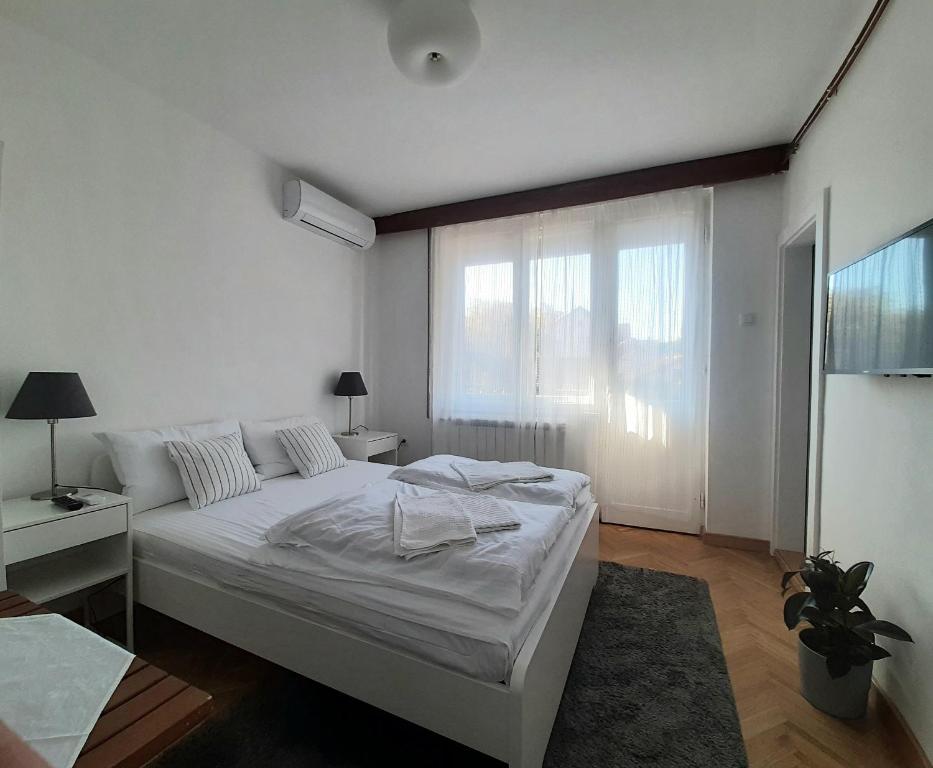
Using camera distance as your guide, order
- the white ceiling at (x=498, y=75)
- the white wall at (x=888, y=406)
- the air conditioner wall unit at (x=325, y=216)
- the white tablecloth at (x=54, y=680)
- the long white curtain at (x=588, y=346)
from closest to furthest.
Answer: the white tablecloth at (x=54, y=680) < the white wall at (x=888, y=406) < the white ceiling at (x=498, y=75) < the air conditioner wall unit at (x=325, y=216) < the long white curtain at (x=588, y=346)

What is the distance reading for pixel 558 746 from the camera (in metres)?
1.43

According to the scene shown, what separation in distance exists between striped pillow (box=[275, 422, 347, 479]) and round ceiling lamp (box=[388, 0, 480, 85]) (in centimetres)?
219

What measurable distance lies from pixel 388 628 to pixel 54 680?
78cm

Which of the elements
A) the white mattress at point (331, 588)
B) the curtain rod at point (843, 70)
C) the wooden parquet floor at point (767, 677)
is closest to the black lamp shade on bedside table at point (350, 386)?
the white mattress at point (331, 588)

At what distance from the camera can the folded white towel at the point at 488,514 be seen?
5.57 feet

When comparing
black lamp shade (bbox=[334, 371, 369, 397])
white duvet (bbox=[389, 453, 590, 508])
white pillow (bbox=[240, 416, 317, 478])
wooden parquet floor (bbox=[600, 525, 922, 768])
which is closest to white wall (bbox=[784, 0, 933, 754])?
wooden parquet floor (bbox=[600, 525, 922, 768])

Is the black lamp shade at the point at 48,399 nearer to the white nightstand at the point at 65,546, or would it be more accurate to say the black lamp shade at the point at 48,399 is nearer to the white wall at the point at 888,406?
the white nightstand at the point at 65,546

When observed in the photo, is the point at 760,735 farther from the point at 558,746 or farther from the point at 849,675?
the point at 558,746

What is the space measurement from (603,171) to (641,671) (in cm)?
317

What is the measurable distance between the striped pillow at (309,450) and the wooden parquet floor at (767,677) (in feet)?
6.60

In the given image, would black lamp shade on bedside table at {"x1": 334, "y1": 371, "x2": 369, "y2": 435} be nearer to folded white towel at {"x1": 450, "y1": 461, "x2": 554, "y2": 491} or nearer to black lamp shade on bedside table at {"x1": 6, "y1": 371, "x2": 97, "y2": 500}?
folded white towel at {"x1": 450, "y1": 461, "x2": 554, "y2": 491}

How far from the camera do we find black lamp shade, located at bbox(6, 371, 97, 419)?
172 cm

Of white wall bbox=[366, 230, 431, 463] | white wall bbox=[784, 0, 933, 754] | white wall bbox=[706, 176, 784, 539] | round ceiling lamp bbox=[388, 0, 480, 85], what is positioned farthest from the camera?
white wall bbox=[366, 230, 431, 463]

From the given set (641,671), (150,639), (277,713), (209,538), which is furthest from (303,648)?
(641,671)
